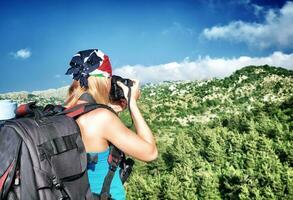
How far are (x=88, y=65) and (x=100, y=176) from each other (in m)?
1.12

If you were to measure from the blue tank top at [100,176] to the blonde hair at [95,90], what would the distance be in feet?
1.79

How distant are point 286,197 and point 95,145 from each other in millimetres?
20925

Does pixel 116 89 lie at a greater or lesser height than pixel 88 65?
lesser

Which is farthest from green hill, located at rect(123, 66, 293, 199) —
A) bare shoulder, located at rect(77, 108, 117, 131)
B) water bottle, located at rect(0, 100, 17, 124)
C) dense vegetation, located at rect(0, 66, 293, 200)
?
water bottle, located at rect(0, 100, 17, 124)

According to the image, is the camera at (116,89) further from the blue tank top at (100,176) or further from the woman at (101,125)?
the blue tank top at (100,176)

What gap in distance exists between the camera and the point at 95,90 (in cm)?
411

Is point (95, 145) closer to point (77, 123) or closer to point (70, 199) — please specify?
point (77, 123)

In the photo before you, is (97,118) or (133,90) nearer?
(97,118)

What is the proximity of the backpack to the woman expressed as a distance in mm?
221

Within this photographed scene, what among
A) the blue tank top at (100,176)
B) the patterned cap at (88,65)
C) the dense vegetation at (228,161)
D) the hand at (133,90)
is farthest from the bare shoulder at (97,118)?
the dense vegetation at (228,161)

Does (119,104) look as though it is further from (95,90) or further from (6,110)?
(6,110)

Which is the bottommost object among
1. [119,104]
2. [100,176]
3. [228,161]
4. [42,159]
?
[228,161]

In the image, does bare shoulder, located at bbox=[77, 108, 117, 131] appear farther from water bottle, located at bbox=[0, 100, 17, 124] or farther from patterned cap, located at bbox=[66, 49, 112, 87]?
water bottle, located at bbox=[0, 100, 17, 124]

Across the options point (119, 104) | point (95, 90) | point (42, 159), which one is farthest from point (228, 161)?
point (42, 159)
